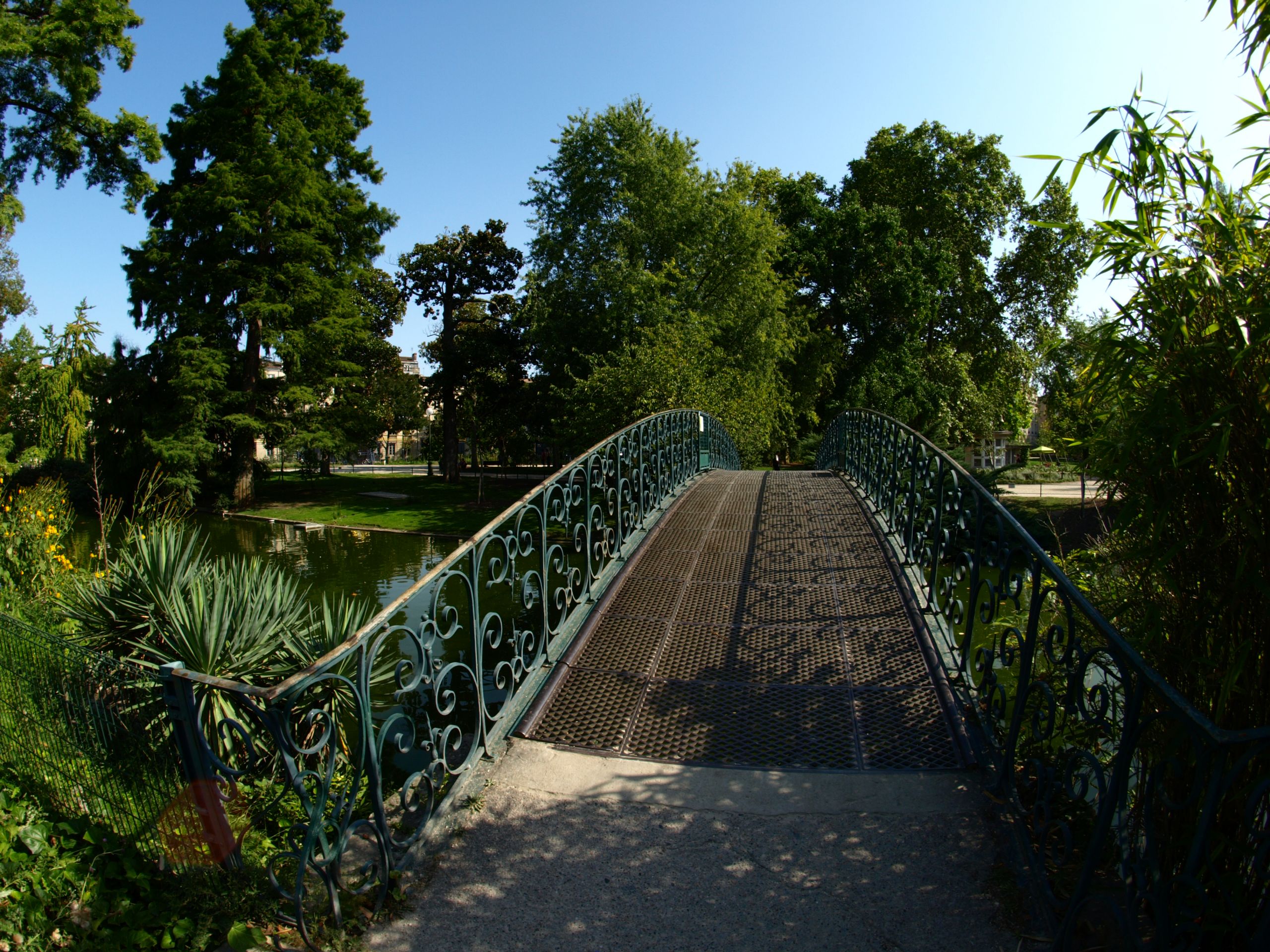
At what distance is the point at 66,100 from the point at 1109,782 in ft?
79.0

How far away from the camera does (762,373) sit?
24219 mm

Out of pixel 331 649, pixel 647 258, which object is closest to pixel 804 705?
pixel 331 649

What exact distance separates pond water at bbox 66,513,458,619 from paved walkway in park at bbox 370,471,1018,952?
309 inches

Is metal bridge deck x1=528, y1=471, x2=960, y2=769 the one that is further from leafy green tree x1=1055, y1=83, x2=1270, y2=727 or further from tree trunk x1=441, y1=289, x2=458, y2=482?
tree trunk x1=441, y1=289, x2=458, y2=482

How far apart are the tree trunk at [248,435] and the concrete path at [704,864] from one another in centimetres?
2510

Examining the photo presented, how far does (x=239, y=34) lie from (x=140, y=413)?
1295 centimetres

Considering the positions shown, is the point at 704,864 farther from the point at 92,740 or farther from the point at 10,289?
the point at 10,289

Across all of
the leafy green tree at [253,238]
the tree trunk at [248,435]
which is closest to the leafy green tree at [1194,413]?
the leafy green tree at [253,238]

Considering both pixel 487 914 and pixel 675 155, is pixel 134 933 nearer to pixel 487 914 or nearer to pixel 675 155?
pixel 487 914

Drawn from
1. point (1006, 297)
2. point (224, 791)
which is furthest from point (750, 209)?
point (224, 791)

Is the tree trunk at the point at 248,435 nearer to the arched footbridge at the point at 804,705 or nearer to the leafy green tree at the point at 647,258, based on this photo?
the leafy green tree at the point at 647,258

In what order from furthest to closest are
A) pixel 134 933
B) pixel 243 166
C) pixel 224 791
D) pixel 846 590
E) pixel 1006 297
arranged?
pixel 1006 297 → pixel 243 166 → pixel 846 590 → pixel 224 791 → pixel 134 933

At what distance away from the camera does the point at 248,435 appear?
81.7 feet

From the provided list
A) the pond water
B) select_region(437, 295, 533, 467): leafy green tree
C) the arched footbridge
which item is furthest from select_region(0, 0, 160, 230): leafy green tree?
the arched footbridge
